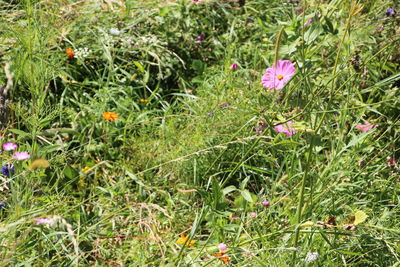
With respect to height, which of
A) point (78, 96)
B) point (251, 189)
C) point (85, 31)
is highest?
point (85, 31)

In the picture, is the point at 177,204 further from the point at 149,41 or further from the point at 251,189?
the point at 149,41

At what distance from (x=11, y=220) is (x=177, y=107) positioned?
116 cm

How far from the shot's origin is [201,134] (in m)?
2.15

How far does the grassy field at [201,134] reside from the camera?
160 cm

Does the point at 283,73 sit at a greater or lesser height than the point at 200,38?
greater

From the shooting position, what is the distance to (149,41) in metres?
2.73

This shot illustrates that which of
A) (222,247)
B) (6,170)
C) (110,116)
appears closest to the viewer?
(222,247)

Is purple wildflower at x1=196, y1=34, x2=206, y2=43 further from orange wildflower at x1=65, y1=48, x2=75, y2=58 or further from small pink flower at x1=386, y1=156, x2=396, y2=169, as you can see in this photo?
small pink flower at x1=386, y1=156, x2=396, y2=169

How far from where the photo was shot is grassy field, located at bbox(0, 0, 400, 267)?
1.60 meters

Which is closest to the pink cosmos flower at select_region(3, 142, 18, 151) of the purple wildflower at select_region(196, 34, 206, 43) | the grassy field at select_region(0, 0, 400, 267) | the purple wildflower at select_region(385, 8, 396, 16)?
the grassy field at select_region(0, 0, 400, 267)

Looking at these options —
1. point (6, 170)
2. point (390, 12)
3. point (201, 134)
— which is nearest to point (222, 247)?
point (201, 134)

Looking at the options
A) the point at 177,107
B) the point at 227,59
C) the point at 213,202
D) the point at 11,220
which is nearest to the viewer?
the point at 11,220

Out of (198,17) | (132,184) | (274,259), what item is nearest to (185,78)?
(198,17)

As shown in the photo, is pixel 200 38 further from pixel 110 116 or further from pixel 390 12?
pixel 390 12
